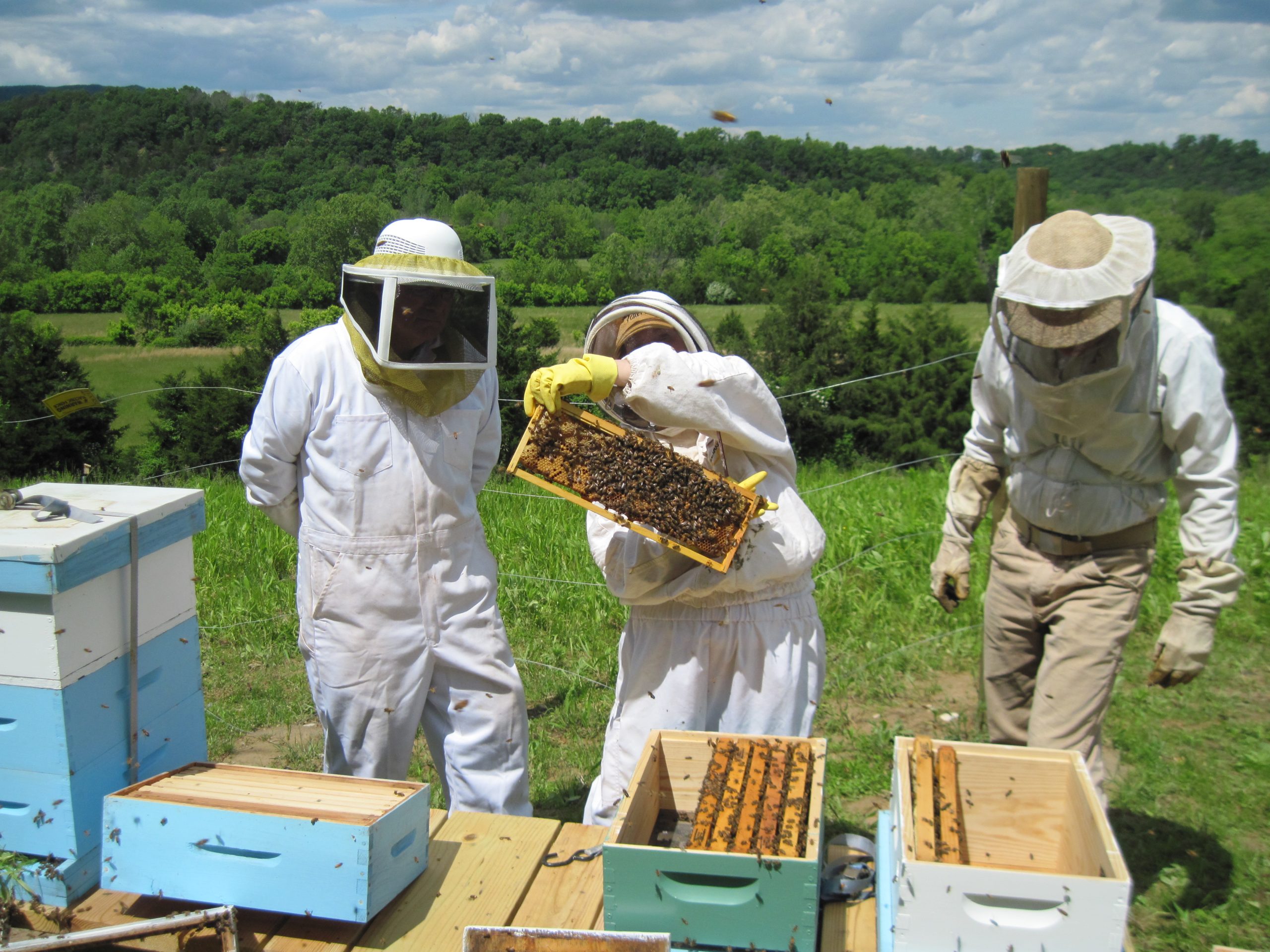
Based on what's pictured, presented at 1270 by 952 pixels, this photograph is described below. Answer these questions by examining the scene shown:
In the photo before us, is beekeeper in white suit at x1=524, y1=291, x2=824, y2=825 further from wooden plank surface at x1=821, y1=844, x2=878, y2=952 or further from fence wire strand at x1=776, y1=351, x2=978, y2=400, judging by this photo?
fence wire strand at x1=776, y1=351, x2=978, y2=400

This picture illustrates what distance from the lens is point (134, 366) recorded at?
68.7ft

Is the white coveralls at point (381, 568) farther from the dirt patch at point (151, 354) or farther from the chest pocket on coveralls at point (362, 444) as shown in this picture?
the dirt patch at point (151, 354)

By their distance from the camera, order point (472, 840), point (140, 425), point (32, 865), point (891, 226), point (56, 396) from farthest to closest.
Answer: point (891, 226) < point (140, 425) < point (56, 396) < point (472, 840) < point (32, 865)

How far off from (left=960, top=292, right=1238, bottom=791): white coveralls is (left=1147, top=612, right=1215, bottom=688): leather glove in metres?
0.15

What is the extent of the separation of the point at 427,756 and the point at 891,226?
31.4 metres

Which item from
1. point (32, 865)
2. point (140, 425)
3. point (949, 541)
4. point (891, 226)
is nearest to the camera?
point (32, 865)

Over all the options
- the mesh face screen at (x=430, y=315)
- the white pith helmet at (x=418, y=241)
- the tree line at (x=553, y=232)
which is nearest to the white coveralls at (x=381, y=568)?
the mesh face screen at (x=430, y=315)

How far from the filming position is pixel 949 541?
120 inches

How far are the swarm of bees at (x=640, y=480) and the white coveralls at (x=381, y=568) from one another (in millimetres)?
626

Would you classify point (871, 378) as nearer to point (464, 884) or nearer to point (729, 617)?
point (729, 617)

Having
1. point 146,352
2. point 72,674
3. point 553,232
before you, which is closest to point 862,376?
point 553,232

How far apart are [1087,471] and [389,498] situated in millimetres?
2006

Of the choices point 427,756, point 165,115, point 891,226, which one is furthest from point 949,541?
point 165,115

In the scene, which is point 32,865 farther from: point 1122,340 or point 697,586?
point 1122,340
